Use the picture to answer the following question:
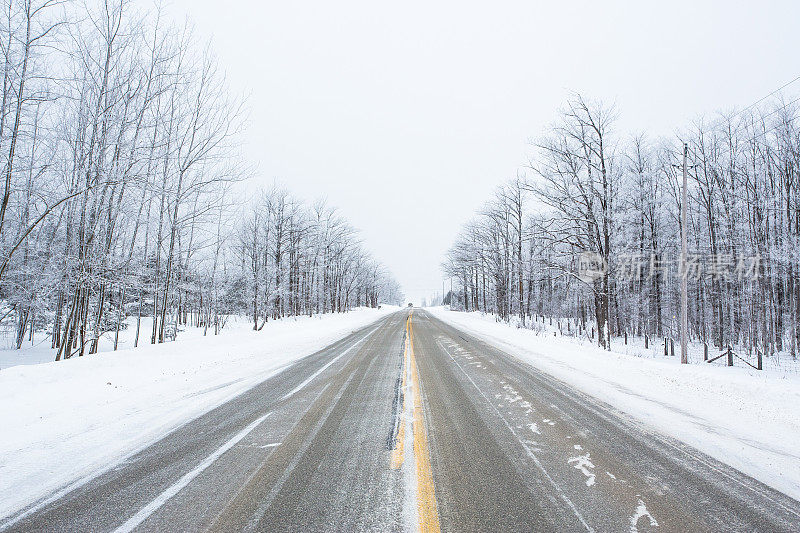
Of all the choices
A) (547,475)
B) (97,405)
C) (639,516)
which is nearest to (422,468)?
(547,475)

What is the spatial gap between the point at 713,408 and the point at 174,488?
7940 mm

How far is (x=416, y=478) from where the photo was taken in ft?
11.0

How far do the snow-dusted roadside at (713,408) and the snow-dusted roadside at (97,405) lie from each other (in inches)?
270

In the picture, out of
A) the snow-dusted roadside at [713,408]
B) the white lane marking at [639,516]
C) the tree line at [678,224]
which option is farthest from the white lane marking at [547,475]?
the tree line at [678,224]

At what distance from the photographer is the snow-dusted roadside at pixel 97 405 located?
380 cm

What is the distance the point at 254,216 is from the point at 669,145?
30.1 metres

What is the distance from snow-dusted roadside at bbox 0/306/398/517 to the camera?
12.5 ft

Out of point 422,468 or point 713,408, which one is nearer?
point 422,468

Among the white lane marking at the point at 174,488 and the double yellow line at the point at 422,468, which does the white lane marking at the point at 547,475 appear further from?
the white lane marking at the point at 174,488

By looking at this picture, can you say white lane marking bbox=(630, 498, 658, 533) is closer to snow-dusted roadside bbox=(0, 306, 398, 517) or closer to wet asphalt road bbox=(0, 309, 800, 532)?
wet asphalt road bbox=(0, 309, 800, 532)

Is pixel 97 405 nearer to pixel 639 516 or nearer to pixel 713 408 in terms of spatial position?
pixel 639 516

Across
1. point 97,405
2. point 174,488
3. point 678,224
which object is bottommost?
point 97,405

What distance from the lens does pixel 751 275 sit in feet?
68.5

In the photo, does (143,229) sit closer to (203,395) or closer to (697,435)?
(203,395)
